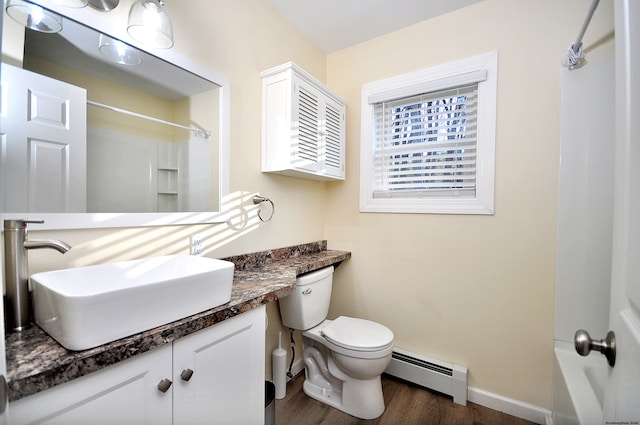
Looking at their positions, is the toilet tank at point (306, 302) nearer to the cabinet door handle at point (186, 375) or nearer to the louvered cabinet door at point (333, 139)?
the louvered cabinet door at point (333, 139)

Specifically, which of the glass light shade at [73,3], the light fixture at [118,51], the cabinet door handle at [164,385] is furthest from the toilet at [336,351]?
the glass light shade at [73,3]

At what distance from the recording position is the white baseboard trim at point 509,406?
1652 millimetres

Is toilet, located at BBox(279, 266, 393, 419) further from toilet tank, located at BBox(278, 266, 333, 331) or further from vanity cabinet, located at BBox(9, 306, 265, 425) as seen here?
vanity cabinet, located at BBox(9, 306, 265, 425)

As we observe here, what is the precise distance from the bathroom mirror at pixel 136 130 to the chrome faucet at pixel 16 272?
121mm

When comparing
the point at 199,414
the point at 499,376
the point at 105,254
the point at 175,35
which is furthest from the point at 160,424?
the point at 499,376

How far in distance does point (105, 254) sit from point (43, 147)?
1.39 feet

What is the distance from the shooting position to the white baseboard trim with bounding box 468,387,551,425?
165 centimetres

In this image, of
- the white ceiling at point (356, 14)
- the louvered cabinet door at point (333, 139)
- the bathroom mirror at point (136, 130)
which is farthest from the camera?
the louvered cabinet door at point (333, 139)

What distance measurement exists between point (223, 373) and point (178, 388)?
0.17m

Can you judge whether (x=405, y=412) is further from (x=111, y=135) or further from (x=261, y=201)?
(x=111, y=135)

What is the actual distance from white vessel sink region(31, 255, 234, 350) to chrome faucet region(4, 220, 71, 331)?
3 centimetres

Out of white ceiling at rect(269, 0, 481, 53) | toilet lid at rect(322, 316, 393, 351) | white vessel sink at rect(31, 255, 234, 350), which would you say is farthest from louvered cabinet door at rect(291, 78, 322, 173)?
toilet lid at rect(322, 316, 393, 351)

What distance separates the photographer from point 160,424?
0.86m

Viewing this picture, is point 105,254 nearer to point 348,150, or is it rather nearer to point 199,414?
point 199,414
